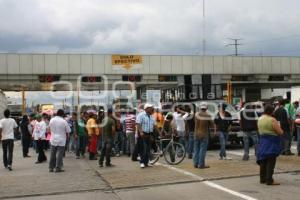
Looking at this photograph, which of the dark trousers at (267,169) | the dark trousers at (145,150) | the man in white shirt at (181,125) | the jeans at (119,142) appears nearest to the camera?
the dark trousers at (267,169)

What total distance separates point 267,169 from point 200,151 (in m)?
3.25

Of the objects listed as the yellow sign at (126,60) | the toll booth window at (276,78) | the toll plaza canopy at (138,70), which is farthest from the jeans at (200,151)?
the toll booth window at (276,78)

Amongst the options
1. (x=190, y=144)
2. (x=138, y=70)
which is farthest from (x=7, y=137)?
(x=138, y=70)

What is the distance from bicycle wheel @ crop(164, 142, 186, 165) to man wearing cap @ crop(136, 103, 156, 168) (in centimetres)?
77

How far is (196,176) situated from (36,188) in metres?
3.57

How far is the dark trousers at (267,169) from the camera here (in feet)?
37.9

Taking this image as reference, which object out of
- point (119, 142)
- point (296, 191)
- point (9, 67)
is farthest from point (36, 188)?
point (9, 67)

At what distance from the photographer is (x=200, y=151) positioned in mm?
14695

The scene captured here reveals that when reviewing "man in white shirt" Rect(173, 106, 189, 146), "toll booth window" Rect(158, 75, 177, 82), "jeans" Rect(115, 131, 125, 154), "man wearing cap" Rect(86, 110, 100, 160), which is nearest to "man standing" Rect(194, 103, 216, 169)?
"man in white shirt" Rect(173, 106, 189, 146)

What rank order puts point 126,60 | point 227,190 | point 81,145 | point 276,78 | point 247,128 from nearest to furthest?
1. point 227,190
2. point 247,128
3. point 81,145
4. point 126,60
5. point 276,78

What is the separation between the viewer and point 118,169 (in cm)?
1530

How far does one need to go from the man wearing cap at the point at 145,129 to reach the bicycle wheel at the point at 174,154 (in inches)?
30.5

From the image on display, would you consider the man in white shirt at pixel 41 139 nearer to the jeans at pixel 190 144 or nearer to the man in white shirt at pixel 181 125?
the man in white shirt at pixel 181 125

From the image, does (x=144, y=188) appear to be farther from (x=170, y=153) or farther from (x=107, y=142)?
(x=107, y=142)
